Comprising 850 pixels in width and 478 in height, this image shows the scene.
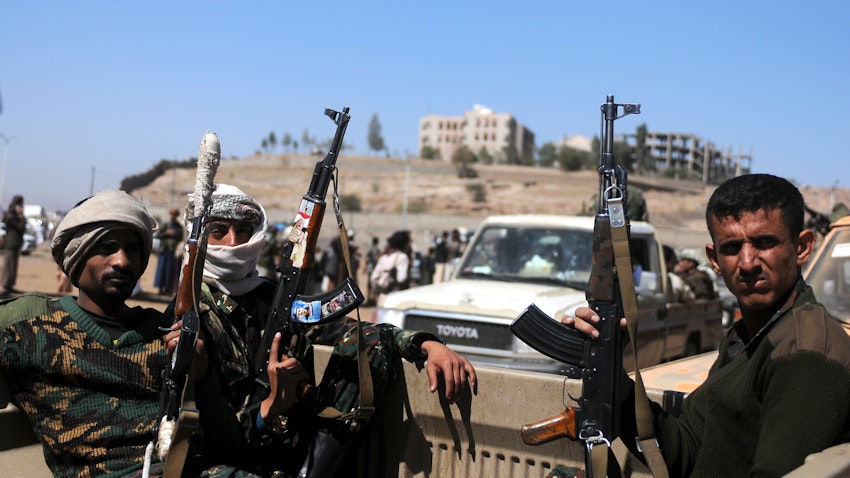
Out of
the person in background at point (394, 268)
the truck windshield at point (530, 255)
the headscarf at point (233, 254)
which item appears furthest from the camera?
the person in background at point (394, 268)

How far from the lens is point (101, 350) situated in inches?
116

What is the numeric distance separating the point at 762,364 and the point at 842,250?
3.46 meters

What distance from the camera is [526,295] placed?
7.55 metres

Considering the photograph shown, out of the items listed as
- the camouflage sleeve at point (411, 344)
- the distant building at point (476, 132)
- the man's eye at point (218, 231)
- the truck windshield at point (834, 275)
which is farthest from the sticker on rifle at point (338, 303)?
the distant building at point (476, 132)

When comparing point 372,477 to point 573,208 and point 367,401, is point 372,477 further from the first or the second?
point 573,208

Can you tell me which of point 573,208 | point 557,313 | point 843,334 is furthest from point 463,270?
point 573,208

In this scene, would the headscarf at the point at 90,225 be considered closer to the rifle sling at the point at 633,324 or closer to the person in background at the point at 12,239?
the rifle sling at the point at 633,324

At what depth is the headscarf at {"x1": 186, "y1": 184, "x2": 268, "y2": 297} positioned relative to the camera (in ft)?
11.4

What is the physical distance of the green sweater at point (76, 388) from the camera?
289 cm

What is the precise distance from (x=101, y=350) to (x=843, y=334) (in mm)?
2325

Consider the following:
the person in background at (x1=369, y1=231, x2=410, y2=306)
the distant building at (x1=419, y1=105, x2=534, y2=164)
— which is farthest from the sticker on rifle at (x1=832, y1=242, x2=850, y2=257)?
the distant building at (x1=419, y1=105, x2=534, y2=164)

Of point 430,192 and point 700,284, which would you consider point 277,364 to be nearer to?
point 700,284

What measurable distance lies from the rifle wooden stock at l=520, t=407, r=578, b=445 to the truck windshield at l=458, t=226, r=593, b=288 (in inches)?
211

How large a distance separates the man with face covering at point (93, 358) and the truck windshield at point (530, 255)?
18.0 ft
